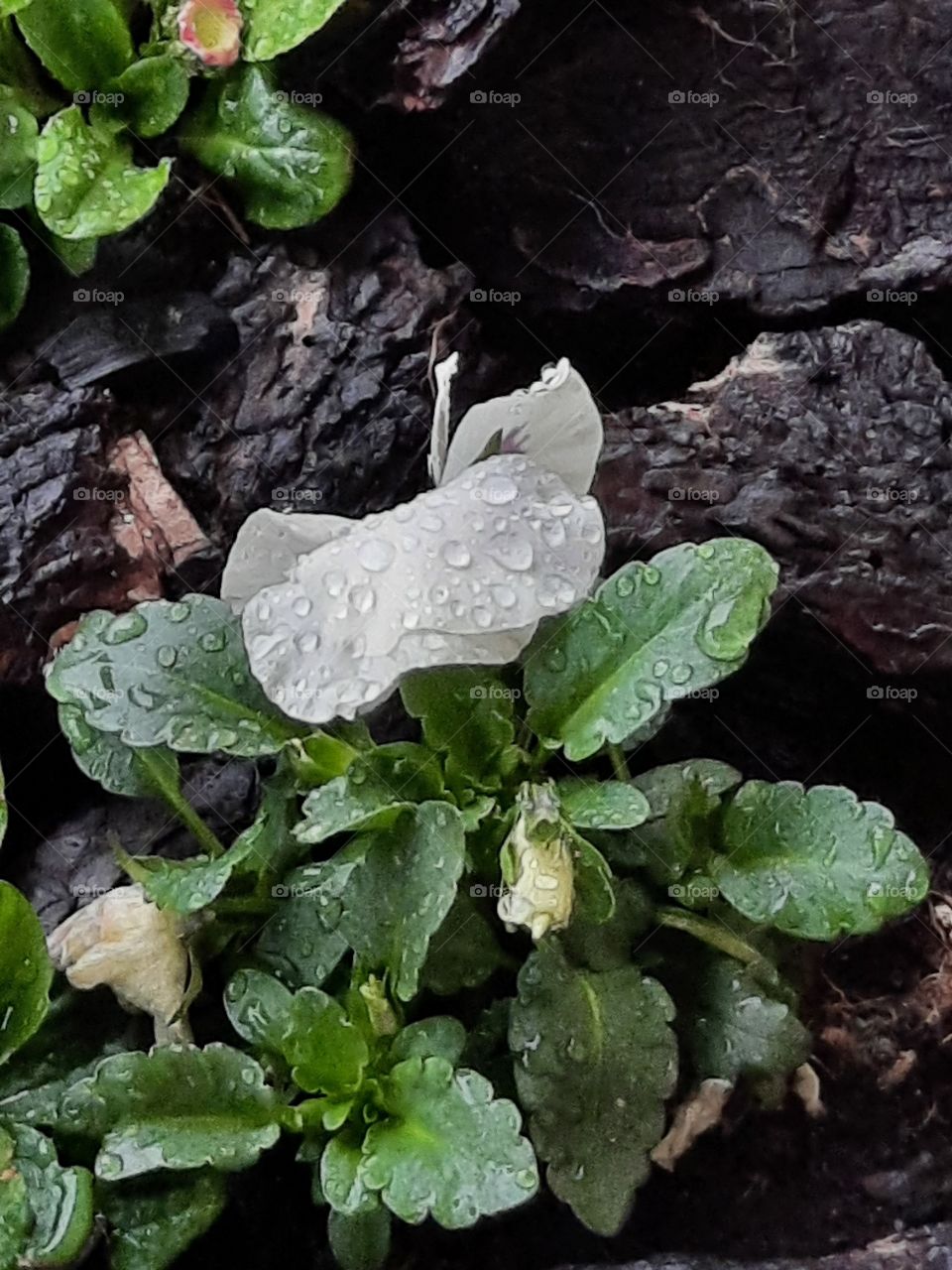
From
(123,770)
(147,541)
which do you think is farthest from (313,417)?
(123,770)

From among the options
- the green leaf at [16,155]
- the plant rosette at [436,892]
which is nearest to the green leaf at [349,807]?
the plant rosette at [436,892]

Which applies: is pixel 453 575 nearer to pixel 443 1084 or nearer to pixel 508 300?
pixel 443 1084

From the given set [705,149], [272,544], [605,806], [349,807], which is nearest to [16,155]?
[272,544]

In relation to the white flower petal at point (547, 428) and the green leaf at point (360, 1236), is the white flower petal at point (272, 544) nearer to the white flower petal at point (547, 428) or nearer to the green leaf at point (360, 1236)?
the white flower petal at point (547, 428)

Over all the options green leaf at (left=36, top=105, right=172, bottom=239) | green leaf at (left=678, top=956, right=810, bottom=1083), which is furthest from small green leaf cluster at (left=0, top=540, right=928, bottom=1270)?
green leaf at (left=36, top=105, right=172, bottom=239)

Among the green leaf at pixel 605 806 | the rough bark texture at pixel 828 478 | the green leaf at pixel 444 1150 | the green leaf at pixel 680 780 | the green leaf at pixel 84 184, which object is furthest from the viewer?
the green leaf at pixel 84 184

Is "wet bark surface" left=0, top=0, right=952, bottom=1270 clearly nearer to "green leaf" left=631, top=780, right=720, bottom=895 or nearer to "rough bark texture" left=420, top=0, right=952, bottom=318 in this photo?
"rough bark texture" left=420, top=0, right=952, bottom=318
